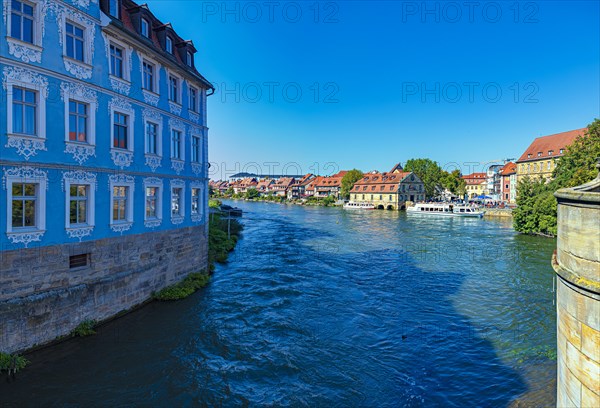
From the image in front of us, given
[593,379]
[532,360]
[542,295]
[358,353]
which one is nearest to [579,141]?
[542,295]

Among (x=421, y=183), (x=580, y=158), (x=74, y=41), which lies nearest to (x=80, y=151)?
(x=74, y=41)

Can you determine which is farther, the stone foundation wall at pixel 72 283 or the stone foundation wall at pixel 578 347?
the stone foundation wall at pixel 72 283

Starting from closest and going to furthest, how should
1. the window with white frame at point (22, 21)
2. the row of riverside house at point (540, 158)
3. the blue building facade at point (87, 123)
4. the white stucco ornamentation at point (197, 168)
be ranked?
the window with white frame at point (22, 21), the blue building facade at point (87, 123), the white stucco ornamentation at point (197, 168), the row of riverside house at point (540, 158)

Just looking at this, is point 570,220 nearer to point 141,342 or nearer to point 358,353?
point 358,353

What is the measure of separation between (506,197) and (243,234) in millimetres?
82185

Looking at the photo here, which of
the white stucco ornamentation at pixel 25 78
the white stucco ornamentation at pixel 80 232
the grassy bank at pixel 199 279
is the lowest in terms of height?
the grassy bank at pixel 199 279

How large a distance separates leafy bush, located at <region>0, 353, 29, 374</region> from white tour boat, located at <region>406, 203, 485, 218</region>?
6763 cm

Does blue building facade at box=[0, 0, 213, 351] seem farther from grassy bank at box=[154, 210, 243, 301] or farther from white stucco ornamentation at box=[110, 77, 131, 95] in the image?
grassy bank at box=[154, 210, 243, 301]

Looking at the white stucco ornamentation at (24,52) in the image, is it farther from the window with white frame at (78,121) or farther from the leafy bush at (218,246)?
the leafy bush at (218,246)

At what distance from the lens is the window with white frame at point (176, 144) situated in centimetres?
1619

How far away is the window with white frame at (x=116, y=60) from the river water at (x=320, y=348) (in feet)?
30.1

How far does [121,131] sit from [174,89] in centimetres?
440

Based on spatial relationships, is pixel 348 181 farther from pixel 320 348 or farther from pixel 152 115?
pixel 320 348

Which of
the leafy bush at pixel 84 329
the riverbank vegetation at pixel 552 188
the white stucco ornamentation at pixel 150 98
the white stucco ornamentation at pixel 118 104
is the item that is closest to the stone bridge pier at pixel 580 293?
the leafy bush at pixel 84 329
